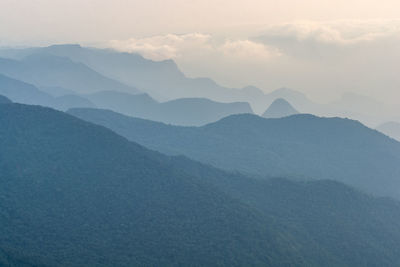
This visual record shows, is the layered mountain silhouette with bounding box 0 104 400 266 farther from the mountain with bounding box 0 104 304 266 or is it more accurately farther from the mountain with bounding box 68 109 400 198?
the mountain with bounding box 68 109 400 198

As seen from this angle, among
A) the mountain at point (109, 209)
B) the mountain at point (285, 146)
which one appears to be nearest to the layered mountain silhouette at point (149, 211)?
the mountain at point (109, 209)

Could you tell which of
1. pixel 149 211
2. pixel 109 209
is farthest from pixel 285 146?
pixel 109 209

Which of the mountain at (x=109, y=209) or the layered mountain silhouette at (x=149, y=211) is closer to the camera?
the mountain at (x=109, y=209)

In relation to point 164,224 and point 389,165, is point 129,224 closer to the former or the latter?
point 164,224

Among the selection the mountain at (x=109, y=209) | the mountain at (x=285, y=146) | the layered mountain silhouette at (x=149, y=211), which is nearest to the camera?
the mountain at (x=109, y=209)

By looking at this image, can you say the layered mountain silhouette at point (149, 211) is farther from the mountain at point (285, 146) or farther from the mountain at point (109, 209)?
the mountain at point (285, 146)

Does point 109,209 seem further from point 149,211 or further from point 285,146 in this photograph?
point 285,146
